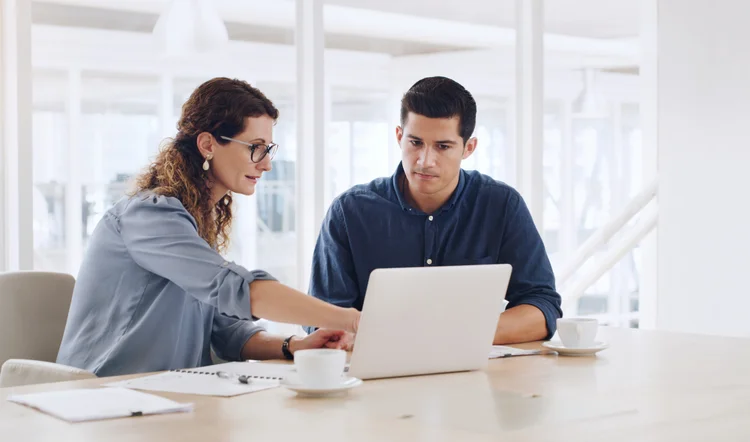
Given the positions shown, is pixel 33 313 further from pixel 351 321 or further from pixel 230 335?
pixel 351 321

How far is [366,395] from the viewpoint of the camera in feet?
5.21

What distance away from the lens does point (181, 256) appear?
6.44 feet

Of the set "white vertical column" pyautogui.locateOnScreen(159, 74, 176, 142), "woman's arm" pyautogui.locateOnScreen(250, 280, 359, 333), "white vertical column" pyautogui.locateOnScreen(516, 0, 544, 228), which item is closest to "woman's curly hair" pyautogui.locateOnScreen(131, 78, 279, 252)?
"woman's arm" pyautogui.locateOnScreen(250, 280, 359, 333)

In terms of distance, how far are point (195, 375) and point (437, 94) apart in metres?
1.17

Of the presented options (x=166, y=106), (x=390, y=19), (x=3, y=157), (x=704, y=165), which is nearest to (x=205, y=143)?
(x=3, y=157)

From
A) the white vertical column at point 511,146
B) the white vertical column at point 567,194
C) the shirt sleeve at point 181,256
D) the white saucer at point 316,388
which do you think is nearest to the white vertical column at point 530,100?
the white vertical column at point 511,146

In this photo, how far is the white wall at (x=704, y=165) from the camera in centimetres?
450

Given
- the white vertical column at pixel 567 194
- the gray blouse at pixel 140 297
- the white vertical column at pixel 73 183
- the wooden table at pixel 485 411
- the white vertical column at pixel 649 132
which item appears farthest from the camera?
the white vertical column at pixel 567 194

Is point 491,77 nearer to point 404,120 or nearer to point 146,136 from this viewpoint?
point 146,136

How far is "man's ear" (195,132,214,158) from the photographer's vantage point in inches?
88.5

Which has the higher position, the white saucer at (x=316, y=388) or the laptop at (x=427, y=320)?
the laptop at (x=427, y=320)

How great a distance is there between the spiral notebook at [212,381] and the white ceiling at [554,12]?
9.55 ft

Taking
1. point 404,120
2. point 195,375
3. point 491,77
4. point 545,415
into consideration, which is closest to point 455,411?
point 545,415

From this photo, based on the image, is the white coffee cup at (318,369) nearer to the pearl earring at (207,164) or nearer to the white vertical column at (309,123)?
the pearl earring at (207,164)
